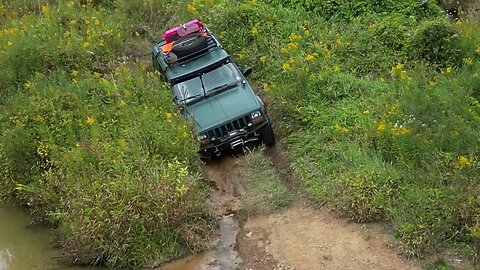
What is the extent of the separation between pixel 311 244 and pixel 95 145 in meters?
3.64

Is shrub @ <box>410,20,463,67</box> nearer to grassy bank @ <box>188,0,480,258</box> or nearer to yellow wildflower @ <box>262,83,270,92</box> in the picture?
grassy bank @ <box>188,0,480,258</box>

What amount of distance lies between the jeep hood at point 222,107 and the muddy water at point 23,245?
2.91 m

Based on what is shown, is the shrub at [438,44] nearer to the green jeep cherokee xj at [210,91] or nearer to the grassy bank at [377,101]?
the grassy bank at [377,101]

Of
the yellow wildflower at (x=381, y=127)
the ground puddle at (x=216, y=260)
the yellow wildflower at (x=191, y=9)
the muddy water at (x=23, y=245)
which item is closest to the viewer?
the ground puddle at (x=216, y=260)

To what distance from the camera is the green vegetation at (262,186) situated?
9.15m

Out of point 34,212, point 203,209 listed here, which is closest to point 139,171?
point 203,209

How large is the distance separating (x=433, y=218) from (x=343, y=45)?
504cm

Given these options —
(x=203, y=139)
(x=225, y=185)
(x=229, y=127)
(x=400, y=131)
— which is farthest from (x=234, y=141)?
(x=400, y=131)

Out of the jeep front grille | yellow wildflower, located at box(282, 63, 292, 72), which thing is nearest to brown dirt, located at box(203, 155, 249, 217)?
the jeep front grille

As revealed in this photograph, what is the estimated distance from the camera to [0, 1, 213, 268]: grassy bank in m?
8.39

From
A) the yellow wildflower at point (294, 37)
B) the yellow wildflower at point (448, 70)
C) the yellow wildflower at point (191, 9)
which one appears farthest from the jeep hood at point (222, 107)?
the yellow wildflower at point (191, 9)

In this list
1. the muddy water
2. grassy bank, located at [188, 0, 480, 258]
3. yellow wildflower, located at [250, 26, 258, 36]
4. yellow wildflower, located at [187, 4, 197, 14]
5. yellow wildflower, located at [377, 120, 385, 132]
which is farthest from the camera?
yellow wildflower, located at [187, 4, 197, 14]

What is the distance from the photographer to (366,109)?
10039mm

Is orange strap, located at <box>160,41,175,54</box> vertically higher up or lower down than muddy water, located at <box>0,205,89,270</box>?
higher up
